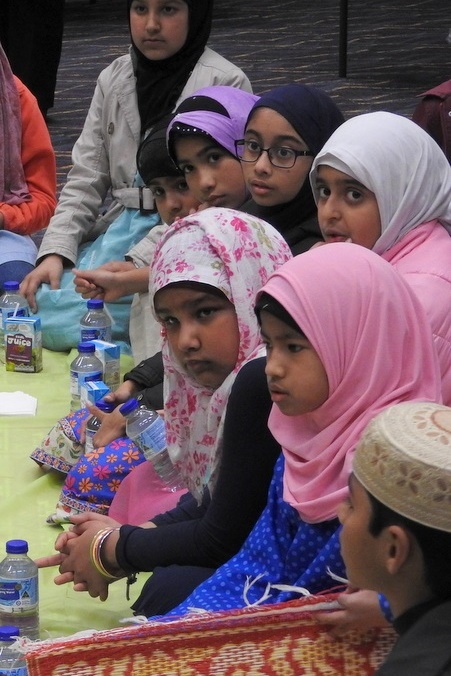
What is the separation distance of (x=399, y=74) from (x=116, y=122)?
173 inches

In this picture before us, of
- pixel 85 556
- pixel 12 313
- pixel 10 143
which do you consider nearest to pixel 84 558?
pixel 85 556

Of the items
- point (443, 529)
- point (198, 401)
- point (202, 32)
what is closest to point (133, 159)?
point (202, 32)

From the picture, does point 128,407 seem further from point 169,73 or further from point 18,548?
point 169,73

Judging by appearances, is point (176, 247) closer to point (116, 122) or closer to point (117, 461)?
point (117, 461)

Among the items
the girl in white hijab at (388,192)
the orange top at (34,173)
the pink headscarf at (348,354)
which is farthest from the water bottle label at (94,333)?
the pink headscarf at (348,354)

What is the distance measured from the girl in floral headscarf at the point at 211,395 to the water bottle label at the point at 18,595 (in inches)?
2.6

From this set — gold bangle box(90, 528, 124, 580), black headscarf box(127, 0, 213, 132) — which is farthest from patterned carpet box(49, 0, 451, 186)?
gold bangle box(90, 528, 124, 580)

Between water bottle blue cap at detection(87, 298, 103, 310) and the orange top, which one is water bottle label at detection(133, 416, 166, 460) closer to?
water bottle blue cap at detection(87, 298, 103, 310)

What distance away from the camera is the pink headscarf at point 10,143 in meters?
4.25

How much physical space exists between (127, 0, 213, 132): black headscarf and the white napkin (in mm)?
953

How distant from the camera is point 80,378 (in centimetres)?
324

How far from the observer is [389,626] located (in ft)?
5.53

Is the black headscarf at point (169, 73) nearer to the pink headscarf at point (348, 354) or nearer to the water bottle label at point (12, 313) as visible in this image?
the water bottle label at point (12, 313)

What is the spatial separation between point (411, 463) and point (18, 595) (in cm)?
110
